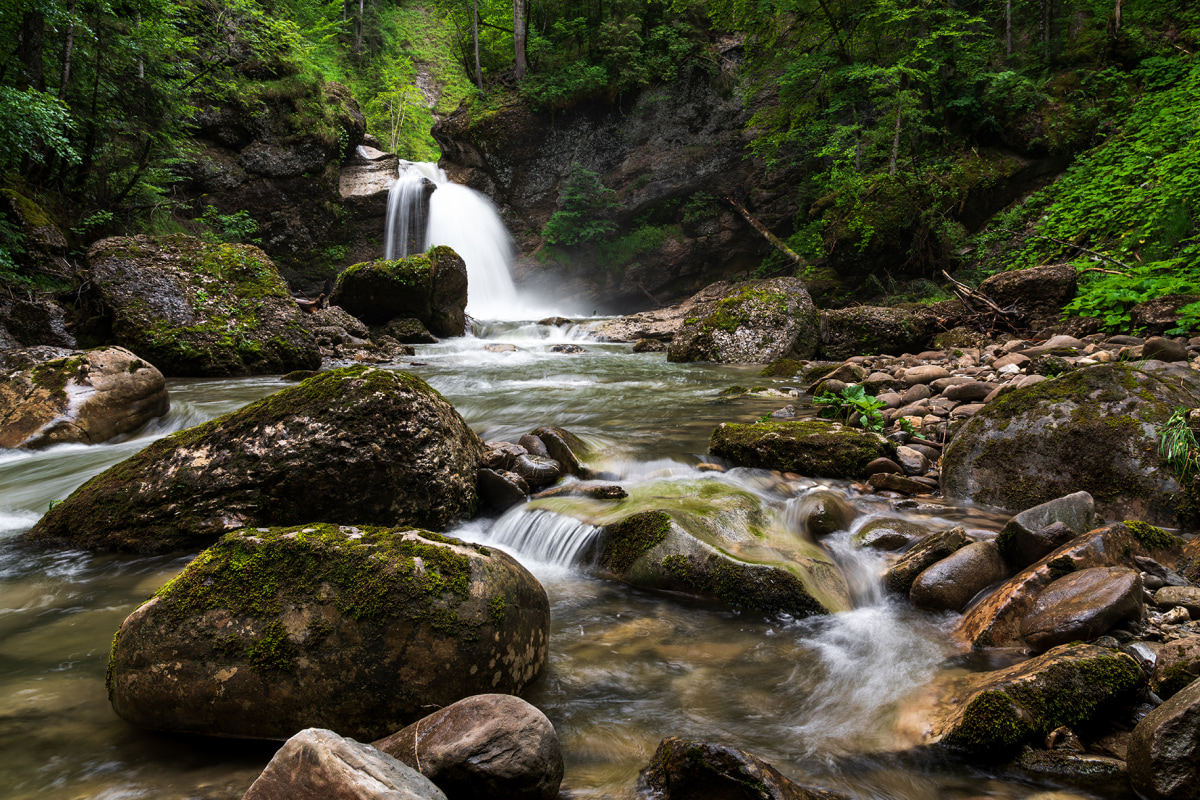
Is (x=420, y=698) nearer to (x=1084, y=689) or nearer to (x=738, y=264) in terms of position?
(x=1084, y=689)

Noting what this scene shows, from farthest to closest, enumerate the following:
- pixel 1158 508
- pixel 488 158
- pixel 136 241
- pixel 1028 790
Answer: pixel 488 158
pixel 136 241
pixel 1158 508
pixel 1028 790

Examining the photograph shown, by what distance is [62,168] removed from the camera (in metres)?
11.2

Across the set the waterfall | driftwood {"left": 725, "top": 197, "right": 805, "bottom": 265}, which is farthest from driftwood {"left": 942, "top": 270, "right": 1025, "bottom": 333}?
the waterfall

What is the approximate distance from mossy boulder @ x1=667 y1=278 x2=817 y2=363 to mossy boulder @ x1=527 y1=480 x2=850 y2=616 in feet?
24.5

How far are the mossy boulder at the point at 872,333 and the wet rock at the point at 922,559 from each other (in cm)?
817

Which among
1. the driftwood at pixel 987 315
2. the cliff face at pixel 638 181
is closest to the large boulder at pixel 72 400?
the driftwood at pixel 987 315

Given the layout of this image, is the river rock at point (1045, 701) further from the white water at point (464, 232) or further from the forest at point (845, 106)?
the white water at point (464, 232)

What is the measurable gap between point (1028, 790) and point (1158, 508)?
2.58 m

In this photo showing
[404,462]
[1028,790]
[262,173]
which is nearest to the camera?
[1028,790]

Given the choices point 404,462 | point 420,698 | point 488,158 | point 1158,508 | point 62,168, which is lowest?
point 420,698

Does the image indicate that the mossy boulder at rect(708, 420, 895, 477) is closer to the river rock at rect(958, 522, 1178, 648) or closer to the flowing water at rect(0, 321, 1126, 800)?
the flowing water at rect(0, 321, 1126, 800)

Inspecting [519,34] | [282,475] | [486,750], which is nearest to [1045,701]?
[486,750]

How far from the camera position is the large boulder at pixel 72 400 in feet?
18.8

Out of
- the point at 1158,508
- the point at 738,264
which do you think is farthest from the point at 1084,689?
the point at 738,264
